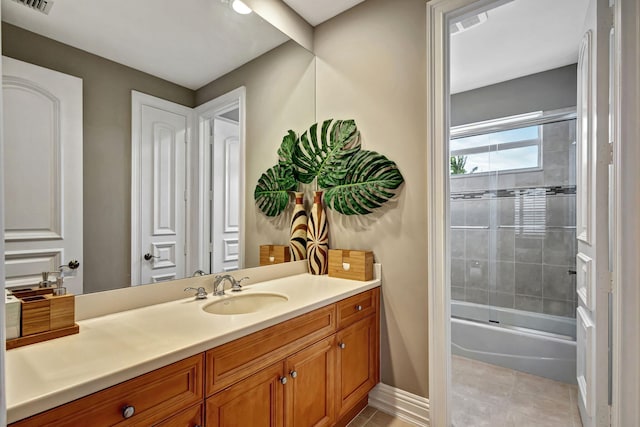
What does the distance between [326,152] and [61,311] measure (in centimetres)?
165

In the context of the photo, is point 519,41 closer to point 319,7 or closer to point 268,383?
point 319,7

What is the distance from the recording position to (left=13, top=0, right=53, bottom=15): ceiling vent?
1.12 metres

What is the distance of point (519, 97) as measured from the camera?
3.06 m

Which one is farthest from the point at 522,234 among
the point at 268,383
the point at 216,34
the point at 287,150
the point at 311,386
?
the point at 216,34

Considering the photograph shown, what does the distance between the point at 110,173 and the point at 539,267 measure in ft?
11.4

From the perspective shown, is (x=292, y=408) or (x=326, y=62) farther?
(x=326, y=62)

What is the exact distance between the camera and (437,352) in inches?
69.1

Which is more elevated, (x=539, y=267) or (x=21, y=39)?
(x=21, y=39)

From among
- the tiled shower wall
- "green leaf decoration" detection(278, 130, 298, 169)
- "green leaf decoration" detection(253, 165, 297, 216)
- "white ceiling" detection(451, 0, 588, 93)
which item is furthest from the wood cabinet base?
"white ceiling" detection(451, 0, 588, 93)

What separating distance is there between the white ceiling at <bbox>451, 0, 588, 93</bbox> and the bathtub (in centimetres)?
229

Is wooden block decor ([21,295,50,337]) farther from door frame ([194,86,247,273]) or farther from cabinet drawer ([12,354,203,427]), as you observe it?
door frame ([194,86,247,273])

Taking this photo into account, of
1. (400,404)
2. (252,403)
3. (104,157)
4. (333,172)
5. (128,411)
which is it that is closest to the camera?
(128,411)

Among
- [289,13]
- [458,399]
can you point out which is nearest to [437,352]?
[458,399]

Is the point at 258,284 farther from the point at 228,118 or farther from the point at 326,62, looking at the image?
the point at 326,62
